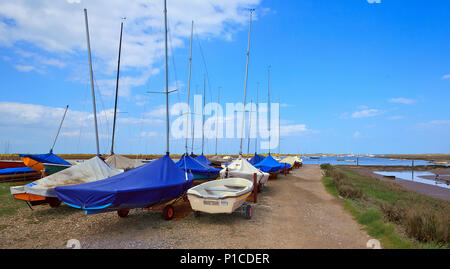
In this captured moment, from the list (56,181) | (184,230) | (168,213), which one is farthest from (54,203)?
(184,230)

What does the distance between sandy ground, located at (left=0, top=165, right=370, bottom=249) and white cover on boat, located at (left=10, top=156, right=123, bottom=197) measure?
3.72ft

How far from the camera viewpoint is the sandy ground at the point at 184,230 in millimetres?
7715

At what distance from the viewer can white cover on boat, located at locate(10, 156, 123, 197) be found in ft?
34.1

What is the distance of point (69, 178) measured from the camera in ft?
37.0

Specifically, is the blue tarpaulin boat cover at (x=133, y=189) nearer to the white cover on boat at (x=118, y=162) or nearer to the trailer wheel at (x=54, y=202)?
the trailer wheel at (x=54, y=202)

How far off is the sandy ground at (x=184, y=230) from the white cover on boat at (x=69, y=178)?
1.13m

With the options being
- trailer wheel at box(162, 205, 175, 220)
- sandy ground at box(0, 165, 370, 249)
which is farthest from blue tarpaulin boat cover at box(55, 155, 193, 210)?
sandy ground at box(0, 165, 370, 249)

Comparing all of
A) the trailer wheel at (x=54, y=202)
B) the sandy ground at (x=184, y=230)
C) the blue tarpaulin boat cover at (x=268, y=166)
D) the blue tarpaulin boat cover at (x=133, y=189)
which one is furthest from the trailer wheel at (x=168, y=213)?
the blue tarpaulin boat cover at (x=268, y=166)

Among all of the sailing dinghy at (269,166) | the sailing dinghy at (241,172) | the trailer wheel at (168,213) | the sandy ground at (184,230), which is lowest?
the sandy ground at (184,230)

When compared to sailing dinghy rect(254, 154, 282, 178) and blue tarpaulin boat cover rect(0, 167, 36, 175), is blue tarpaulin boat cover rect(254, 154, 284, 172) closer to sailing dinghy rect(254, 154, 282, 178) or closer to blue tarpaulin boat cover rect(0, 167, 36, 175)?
sailing dinghy rect(254, 154, 282, 178)

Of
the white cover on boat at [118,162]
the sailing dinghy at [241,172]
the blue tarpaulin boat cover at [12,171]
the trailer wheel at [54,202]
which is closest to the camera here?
the trailer wheel at [54,202]
